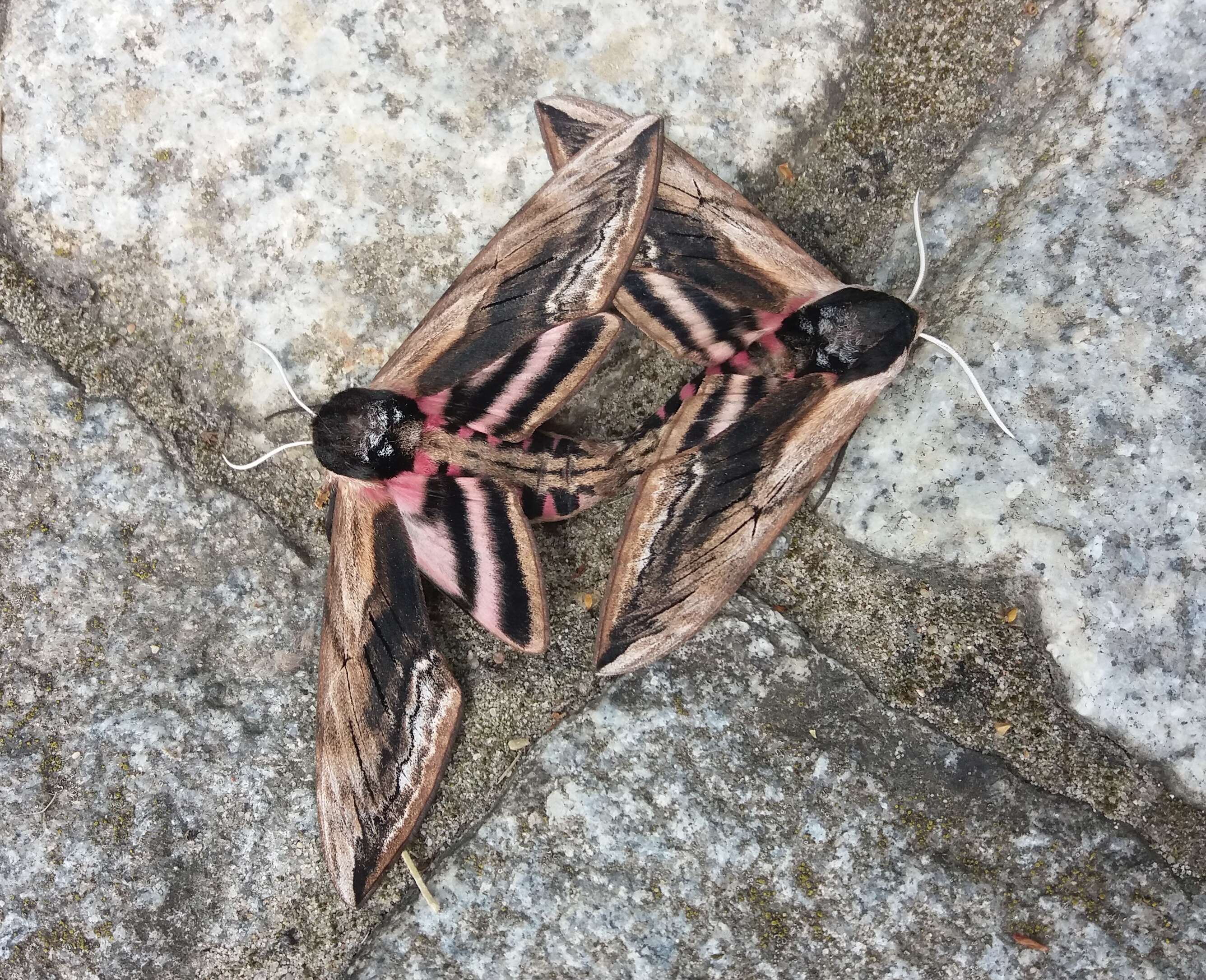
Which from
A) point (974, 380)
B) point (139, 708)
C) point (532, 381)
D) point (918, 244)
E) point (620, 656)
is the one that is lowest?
point (139, 708)

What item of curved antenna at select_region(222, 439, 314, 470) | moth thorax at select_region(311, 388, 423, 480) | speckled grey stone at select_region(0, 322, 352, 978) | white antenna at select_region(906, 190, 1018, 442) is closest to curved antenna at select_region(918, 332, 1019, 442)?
white antenna at select_region(906, 190, 1018, 442)

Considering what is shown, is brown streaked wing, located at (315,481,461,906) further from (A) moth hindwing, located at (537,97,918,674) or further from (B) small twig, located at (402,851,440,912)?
(A) moth hindwing, located at (537,97,918,674)

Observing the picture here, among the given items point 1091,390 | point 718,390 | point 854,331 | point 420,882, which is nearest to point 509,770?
point 420,882

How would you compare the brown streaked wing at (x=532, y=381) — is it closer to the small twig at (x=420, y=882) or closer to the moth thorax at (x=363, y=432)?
the moth thorax at (x=363, y=432)

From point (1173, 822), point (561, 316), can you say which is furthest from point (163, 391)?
point (1173, 822)

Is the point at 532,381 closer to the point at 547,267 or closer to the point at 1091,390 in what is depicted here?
the point at 547,267

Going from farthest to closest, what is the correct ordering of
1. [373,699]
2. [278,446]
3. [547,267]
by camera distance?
[278,446], [373,699], [547,267]
